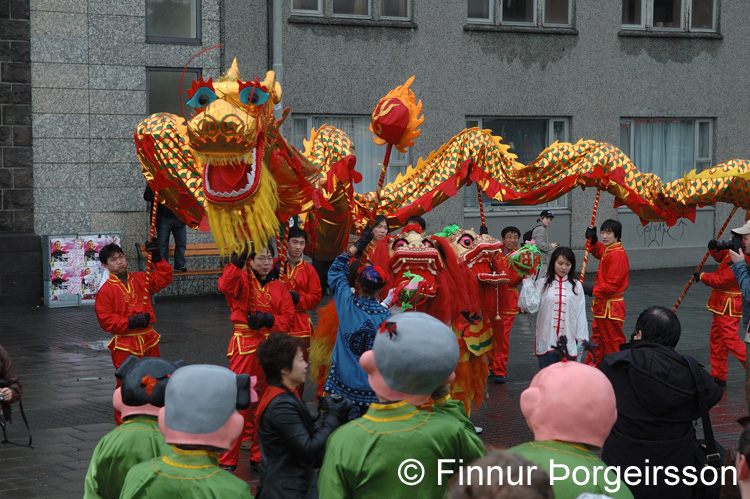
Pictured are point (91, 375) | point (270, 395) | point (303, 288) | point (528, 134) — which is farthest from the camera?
point (528, 134)

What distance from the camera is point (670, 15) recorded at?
19.5 metres

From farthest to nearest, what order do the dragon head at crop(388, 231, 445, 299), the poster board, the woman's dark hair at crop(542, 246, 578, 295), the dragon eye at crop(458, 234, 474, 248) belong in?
1. the poster board
2. the woman's dark hair at crop(542, 246, 578, 295)
3. the dragon eye at crop(458, 234, 474, 248)
4. the dragon head at crop(388, 231, 445, 299)

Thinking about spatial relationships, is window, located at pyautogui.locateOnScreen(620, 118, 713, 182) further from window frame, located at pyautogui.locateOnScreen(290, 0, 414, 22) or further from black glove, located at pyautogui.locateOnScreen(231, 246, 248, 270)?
black glove, located at pyautogui.locateOnScreen(231, 246, 248, 270)

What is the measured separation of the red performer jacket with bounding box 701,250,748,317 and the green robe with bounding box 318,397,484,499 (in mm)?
6633

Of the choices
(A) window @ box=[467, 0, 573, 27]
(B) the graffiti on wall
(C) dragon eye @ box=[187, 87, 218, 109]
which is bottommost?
(B) the graffiti on wall

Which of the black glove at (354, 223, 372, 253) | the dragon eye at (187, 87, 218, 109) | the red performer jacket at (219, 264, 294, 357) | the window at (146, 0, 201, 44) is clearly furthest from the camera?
the window at (146, 0, 201, 44)

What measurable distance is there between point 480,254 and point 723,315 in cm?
352

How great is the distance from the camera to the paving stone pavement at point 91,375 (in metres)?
6.66

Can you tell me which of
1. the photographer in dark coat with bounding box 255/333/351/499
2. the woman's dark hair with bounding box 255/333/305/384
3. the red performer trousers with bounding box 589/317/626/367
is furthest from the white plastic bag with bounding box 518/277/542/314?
the photographer in dark coat with bounding box 255/333/351/499

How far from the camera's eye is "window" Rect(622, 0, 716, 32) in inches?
753

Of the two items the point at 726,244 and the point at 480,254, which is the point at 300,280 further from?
the point at 726,244

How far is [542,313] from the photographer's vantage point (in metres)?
8.83

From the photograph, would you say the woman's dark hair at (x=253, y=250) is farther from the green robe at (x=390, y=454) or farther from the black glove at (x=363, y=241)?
the green robe at (x=390, y=454)

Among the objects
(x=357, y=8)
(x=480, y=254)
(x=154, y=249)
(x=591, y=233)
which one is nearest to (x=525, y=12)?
(x=357, y=8)
